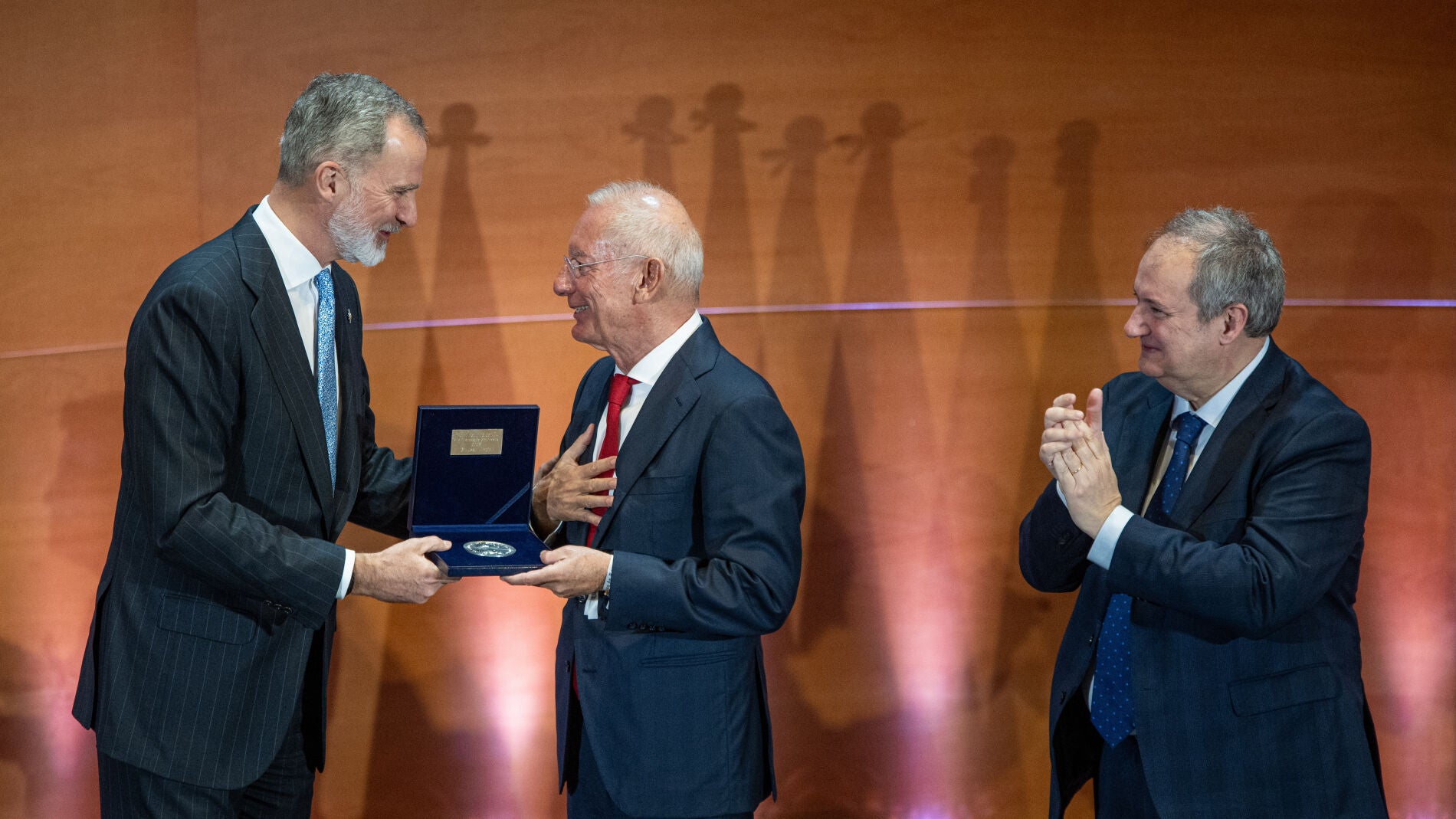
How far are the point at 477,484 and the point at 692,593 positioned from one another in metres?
0.46

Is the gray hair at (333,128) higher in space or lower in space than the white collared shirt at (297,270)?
higher

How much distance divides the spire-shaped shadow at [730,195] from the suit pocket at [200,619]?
1552 mm

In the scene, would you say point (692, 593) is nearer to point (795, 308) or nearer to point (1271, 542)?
point (1271, 542)

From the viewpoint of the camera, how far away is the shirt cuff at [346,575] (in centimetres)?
206

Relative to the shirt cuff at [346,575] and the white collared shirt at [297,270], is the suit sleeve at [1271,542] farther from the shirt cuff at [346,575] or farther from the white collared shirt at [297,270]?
the white collared shirt at [297,270]

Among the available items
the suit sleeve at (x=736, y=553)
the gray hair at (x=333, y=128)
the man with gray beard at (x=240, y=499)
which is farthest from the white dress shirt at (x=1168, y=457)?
the gray hair at (x=333, y=128)

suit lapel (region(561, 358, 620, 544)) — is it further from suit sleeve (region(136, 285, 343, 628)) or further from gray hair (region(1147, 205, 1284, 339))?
gray hair (region(1147, 205, 1284, 339))

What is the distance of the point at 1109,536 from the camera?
6.63 ft

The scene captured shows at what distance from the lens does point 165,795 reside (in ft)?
6.66

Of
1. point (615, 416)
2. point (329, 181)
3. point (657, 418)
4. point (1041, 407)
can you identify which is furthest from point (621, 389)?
point (1041, 407)

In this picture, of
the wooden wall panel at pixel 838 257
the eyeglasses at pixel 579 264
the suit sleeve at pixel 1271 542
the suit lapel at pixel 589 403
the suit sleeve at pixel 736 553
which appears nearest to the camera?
the suit sleeve at pixel 1271 542

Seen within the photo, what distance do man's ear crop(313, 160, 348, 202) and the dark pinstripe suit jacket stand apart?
0.14 metres

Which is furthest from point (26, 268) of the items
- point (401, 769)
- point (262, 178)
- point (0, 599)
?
point (401, 769)

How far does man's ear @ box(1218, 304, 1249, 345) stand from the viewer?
2.12m
